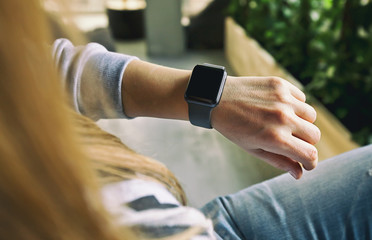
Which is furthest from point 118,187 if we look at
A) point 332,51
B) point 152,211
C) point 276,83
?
point 332,51

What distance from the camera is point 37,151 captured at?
26cm

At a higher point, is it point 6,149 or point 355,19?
point 6,149

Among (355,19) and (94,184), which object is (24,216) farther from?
(355,19)

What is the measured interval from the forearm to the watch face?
0.08 ft

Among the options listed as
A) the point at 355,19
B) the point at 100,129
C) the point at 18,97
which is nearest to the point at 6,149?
the point at 18,97

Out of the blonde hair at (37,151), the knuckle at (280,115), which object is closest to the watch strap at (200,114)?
the knuckle at (280,115)

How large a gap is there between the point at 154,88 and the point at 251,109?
0.18m

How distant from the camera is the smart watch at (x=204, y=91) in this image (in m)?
0.57

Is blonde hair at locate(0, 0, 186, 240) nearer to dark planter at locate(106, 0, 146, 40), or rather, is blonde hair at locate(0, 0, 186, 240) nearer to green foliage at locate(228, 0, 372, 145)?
green foliage at locate(228, 0, 372, 145)

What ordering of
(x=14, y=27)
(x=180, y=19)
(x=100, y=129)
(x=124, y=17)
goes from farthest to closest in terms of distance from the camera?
(x=124, y=17), (x=180, y=19), (x=100, y=129), (x=14, y=27)

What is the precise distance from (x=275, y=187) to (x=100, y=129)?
0.42 meters

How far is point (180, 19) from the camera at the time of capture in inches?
88.4

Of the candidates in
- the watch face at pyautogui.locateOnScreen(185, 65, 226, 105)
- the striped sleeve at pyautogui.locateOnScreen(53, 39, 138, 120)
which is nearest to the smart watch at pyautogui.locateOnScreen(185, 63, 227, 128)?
the watch face at pyautogui.locateOnScreen(185, 65, 226, 105)

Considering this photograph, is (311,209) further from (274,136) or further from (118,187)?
(118,187)
